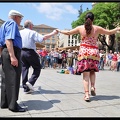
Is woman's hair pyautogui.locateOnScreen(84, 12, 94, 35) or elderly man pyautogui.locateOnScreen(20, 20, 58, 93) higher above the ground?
woman's hair pyautogui.locateOnScreen(84, 12, 94, 35)

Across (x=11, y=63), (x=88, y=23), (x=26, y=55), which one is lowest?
(x=11, y=63)

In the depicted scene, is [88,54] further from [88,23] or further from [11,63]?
[11,63]

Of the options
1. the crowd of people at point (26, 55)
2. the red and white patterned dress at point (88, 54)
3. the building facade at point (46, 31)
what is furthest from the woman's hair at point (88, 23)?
the building facade at point (46, 31)

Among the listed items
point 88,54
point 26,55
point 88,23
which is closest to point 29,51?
point 26,55

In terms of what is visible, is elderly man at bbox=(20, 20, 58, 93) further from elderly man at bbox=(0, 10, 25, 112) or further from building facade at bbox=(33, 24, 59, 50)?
building facade at bbox=(33, 24, 59, 50)

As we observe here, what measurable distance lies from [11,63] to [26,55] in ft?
5.94

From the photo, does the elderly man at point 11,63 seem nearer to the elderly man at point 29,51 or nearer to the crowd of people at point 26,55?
the crowd of people at point 26,55

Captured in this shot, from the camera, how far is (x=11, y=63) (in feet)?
14.6

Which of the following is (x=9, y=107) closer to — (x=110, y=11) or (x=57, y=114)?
(x=57, y=114)

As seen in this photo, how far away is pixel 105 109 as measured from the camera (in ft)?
15.8

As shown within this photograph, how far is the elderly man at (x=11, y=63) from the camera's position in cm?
442

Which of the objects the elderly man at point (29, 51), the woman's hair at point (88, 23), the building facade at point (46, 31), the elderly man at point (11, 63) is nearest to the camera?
the elderly man at point (11, 63)

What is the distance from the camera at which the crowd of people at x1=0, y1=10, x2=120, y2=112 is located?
4480mm

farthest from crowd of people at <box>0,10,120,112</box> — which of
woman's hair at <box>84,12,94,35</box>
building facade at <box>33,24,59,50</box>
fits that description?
building facade at <box>33,24,59,50</box>
